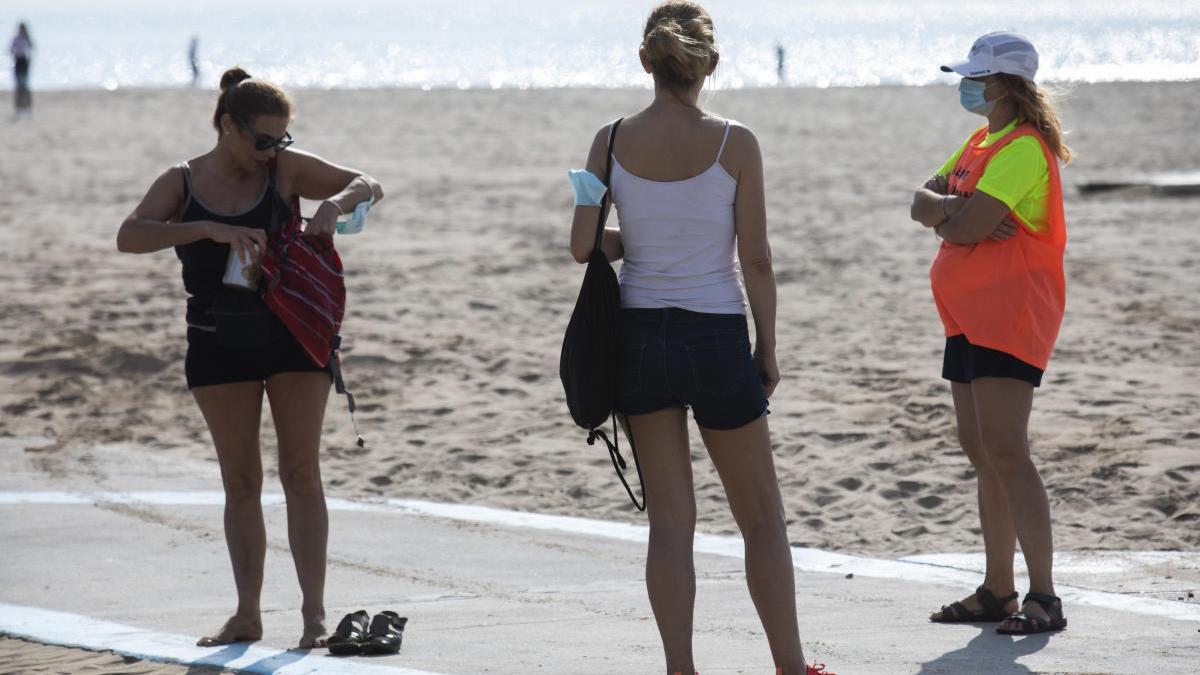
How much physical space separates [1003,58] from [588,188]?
1601mm

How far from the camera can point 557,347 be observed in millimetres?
10055

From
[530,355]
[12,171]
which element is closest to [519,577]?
[530,355]

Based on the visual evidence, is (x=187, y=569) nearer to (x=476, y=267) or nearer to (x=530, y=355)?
(x=530, y=355)

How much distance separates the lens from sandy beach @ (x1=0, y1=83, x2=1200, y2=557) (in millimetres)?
6992

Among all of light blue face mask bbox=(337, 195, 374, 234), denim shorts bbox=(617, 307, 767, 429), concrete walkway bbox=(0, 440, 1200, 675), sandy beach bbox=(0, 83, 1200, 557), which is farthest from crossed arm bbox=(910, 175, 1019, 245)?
sandy beach bbox=(0, 83, 1200, 557)

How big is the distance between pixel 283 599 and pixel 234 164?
1.72 m

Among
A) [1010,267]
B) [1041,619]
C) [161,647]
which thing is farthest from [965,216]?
[161,647]

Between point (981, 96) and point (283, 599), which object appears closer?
point (981, 96)

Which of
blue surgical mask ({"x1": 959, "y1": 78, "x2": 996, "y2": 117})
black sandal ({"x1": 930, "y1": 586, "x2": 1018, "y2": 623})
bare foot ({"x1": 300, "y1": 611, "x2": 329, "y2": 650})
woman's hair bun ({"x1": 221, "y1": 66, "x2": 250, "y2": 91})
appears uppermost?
woman's hair bun ({"x1": 221, "y1": 66, "x2": 250, "y2": 91})

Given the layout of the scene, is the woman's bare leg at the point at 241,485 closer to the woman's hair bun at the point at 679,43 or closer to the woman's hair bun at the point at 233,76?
the woman's hair bun at the point at 233,76

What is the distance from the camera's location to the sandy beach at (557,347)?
699cm

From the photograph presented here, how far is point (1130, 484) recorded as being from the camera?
6703 mm

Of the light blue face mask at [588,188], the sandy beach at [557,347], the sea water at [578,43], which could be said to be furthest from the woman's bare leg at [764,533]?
the sea water at [578,43]

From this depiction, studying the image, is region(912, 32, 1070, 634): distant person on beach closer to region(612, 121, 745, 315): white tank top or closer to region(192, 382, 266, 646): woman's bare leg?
region(612, 121, 745, 315): white tank top
